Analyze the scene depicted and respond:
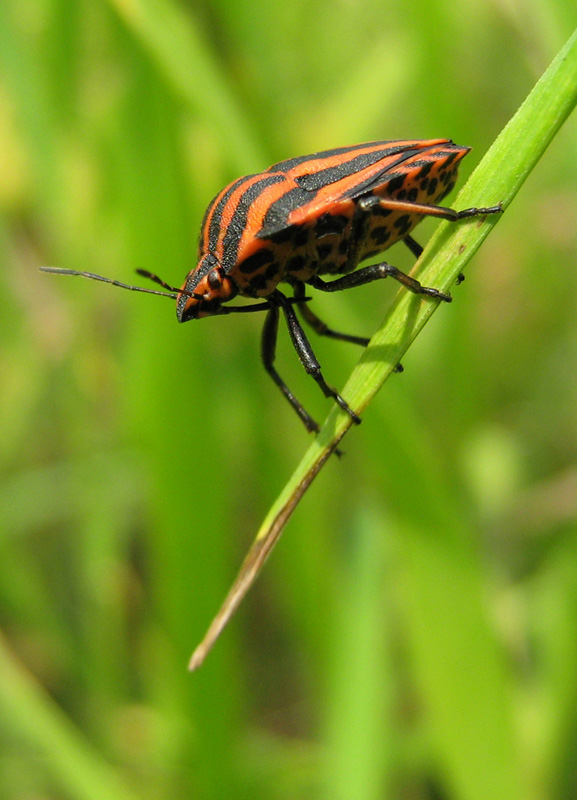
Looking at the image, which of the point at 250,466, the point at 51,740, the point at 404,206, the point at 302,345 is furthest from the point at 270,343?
the point at 51,740

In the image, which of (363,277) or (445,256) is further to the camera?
(363,277)

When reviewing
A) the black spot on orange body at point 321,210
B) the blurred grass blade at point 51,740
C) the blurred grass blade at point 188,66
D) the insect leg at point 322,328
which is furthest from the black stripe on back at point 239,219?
the blurred grass blade at point 51,740

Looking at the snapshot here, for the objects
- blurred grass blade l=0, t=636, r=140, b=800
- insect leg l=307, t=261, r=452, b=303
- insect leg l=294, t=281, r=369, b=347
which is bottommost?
blurred grass blade l=0, t=636, r=140, b=800

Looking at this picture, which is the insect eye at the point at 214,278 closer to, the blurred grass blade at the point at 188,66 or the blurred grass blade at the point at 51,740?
the blurred grass blade at the point at 188,66

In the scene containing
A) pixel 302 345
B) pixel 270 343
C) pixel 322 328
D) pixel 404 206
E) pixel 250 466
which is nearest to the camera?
pixel 404 206

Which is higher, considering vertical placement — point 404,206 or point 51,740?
point 404,206

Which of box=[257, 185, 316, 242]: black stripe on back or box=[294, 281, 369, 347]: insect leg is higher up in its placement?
box=[257, 185, 316, 242]: black stripe on back

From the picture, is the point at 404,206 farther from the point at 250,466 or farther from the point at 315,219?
the point at 250,466

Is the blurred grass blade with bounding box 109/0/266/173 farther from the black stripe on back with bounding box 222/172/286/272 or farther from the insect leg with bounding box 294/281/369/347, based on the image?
the insect leg with bounding box 294/281/369/347

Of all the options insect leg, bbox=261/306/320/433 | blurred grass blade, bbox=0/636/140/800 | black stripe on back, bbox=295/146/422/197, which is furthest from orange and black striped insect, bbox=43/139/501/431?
blurred grass blade, bbox=0/636/140/800
